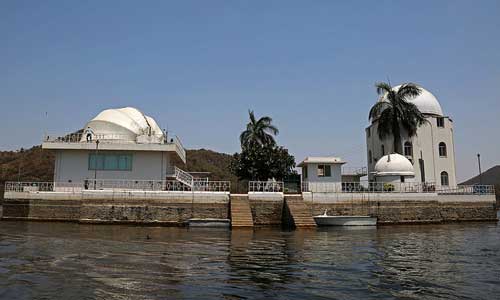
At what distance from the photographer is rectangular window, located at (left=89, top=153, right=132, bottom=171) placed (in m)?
33.1

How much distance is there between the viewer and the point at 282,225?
29328 millimetres

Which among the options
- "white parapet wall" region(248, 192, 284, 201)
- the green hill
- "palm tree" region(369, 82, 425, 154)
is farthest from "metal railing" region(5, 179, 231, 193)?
the green hill

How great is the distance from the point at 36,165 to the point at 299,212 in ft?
206

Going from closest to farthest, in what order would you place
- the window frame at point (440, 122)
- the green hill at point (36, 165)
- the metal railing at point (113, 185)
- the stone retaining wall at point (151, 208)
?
the stone retaining wall at point (151, 208)
the metal railing at point (113, 185)
the window frame at point (440, 122)
the green hill at point (36, 165)

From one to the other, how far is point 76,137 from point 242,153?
15.3 meters

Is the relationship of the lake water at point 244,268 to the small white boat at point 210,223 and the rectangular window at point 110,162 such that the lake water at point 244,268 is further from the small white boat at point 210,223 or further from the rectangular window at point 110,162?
the rectangular window at point 110,162

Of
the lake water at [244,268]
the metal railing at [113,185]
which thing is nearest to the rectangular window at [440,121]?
the metal railing at [113,185]

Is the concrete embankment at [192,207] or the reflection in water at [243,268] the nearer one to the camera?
the reflection in water at [243,268]

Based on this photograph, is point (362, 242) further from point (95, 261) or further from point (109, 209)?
point (109, 209)

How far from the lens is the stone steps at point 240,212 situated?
26.3 m

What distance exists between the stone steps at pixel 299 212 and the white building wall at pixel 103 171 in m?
11.2

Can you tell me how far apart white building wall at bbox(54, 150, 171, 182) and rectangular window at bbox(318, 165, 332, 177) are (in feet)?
43.3

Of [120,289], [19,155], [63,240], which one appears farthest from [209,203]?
[19,155]

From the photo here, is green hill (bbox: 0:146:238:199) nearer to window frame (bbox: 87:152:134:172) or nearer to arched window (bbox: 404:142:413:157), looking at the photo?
arched window (bbox: 404:142:413:157)
